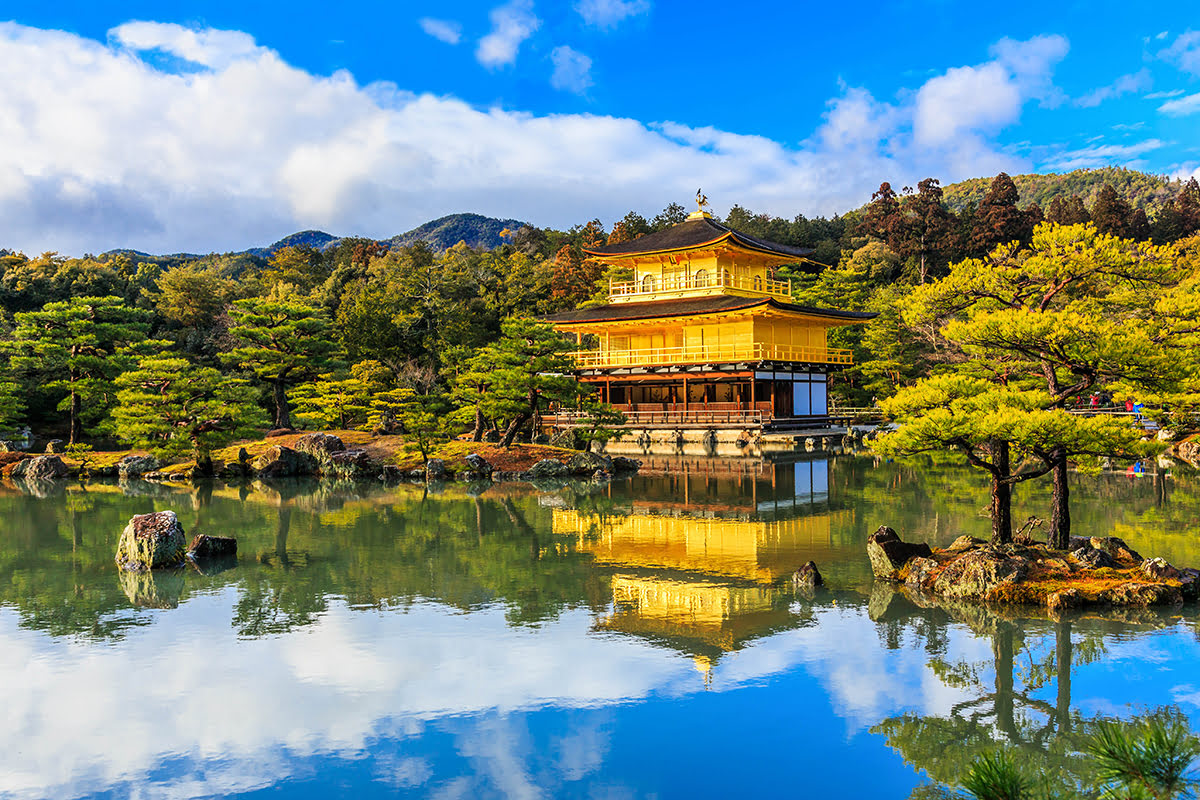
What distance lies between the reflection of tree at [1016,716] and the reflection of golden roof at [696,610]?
6.54 feet

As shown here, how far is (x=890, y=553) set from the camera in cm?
1091

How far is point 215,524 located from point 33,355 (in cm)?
1820

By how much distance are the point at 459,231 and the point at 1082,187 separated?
86.8 m

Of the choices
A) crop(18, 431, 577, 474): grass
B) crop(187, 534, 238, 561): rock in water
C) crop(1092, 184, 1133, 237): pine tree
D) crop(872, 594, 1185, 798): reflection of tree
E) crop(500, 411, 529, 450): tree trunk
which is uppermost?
crop(1092, 184, 1133, 237): pine tree

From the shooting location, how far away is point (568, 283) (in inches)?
1887

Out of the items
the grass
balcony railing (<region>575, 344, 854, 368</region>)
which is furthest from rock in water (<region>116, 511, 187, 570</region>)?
balcony railing (<region>575, 344, 854, 368</region>)

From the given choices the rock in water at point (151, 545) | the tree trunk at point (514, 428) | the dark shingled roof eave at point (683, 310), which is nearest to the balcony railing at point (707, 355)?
the dark shingled roof eave at point (683, 310)

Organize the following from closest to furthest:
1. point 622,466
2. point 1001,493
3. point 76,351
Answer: point 1001,493, point 622,466, point 76,351

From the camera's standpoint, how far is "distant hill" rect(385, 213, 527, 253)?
134375mm

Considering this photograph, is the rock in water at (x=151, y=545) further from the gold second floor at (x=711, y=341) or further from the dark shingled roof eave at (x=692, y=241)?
the dark shingled roof eave at (x=692, y=241)

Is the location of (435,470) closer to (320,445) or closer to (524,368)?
(524,368)

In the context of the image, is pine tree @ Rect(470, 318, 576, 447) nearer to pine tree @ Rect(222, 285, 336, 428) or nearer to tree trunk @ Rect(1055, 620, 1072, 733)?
pine tree @ Rect(222, 285, 336, 428)

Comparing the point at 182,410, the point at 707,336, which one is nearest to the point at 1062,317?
the point at 182,410

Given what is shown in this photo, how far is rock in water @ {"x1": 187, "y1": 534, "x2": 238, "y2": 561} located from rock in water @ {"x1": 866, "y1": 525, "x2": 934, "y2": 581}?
976cm
